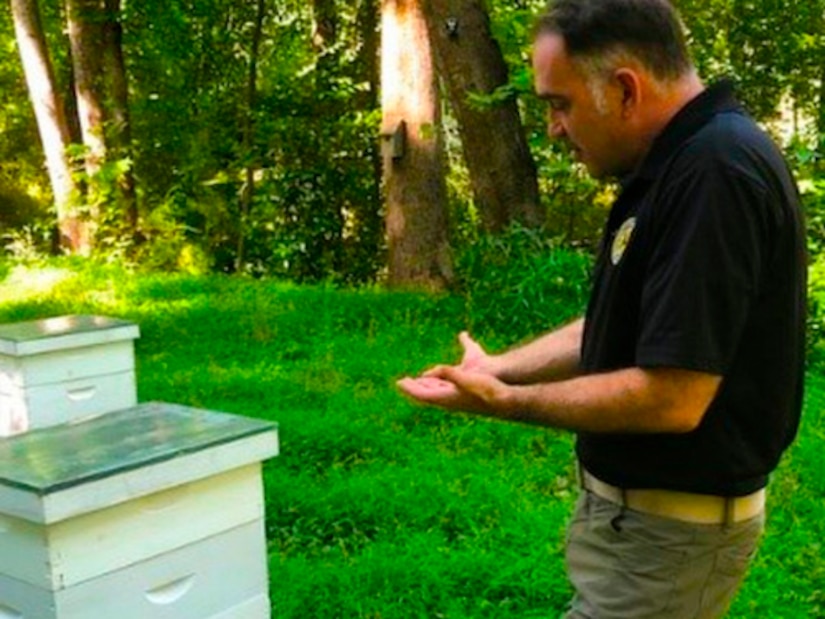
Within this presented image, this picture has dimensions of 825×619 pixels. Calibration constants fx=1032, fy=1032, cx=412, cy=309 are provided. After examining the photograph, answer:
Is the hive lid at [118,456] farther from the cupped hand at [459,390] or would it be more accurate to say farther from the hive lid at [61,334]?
the hive lid at [61,334]

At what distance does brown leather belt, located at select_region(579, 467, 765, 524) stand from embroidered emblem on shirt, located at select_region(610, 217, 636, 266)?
0.38m

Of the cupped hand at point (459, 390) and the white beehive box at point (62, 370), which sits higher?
the cupped hand at point (459, 390)

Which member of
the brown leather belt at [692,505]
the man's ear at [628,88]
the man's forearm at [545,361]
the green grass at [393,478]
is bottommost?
the green grass at [393,478]

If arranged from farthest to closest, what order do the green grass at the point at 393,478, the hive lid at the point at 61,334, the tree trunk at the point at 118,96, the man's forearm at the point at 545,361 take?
the tree trunk at the point at 118,96, the hive lid at the point at 61,334, the green grass at the point at 393,478, the man's forearm at the point at 545,361

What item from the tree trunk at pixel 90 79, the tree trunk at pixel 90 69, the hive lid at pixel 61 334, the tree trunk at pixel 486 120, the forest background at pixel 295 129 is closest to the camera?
the hive lid at pixel 61 334

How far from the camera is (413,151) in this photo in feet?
27.2

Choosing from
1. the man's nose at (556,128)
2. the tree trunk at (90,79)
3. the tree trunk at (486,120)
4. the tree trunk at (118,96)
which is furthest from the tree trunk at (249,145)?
the man's nose at (556,128)

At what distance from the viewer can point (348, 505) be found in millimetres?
3906

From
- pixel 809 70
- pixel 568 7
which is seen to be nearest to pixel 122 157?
pixel 809 70

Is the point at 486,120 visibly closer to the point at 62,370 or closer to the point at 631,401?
the point at 62,370

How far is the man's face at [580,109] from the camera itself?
5.15 feet

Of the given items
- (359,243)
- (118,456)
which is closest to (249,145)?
(359,243)

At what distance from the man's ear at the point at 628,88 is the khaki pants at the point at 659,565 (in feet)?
2.12

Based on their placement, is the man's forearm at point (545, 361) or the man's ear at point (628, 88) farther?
the man's forearm at point (545, 361)
